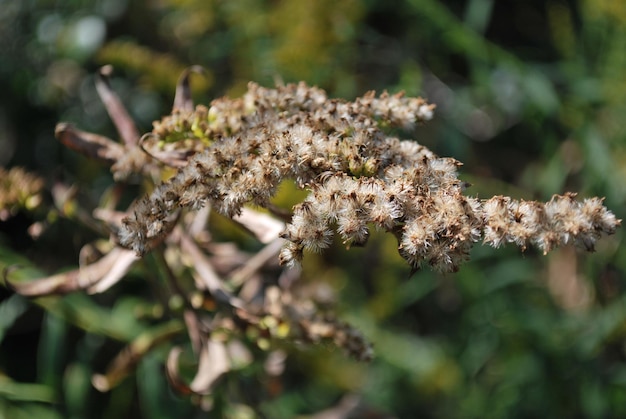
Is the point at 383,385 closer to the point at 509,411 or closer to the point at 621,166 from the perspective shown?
the point at 509,411

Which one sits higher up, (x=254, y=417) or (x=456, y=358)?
(x=254, y=417)

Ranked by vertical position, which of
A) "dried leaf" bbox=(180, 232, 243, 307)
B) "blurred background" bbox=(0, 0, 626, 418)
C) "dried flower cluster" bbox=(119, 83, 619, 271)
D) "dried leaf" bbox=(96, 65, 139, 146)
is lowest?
"blurred background" bbox=(0, 0, 626, 418)

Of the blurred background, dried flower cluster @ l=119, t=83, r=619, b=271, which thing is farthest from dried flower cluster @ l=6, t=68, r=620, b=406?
the blurred background

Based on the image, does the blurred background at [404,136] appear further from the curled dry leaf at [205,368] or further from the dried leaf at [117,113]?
the dried leaf at [117,113]

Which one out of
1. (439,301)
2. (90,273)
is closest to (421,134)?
(439,301)

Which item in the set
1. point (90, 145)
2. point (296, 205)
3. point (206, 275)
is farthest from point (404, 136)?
point (296, 205)

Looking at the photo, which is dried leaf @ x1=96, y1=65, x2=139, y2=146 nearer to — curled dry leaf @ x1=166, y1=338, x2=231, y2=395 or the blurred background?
curled dry leaf @ x1=166, y1=338, x2=231, y2=395

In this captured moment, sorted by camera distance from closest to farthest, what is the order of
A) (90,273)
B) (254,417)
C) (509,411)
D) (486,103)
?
(90,273) < (254,417) < (509,411) < (486,103)
